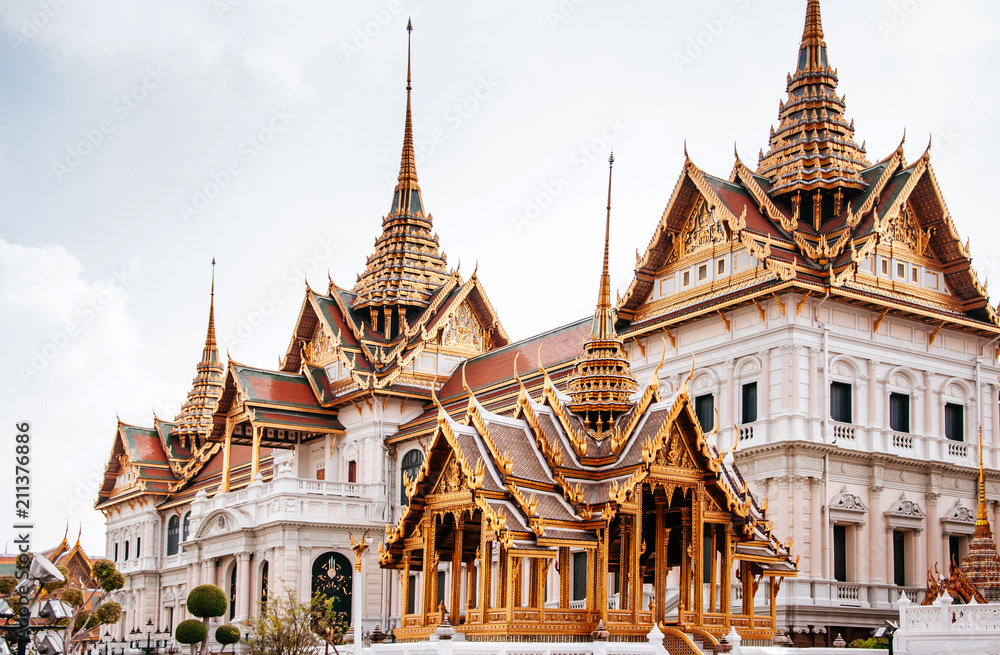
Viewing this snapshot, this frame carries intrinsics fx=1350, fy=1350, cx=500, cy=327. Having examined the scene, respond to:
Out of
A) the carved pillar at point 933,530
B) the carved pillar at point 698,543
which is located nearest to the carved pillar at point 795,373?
the carved pillar at point 933,530

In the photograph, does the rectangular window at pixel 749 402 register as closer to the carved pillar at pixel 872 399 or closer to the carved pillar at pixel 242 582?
the carved pillar at pixel 872 399

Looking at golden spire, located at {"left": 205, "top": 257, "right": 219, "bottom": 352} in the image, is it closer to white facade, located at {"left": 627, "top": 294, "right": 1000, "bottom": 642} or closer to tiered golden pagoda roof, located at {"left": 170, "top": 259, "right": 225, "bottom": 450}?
tiered golden pagoda roof, located at {"left": 170, "top": 259, "right": 225, "bottom": 450}

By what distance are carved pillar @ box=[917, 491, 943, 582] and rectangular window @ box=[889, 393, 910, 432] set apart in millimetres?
1679

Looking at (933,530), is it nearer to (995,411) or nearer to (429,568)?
(995,411)

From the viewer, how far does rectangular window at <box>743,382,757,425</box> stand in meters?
31.5

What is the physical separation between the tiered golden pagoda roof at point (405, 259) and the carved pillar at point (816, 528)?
72.6 ft

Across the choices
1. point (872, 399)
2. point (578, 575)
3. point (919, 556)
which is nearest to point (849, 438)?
point (872, 399)

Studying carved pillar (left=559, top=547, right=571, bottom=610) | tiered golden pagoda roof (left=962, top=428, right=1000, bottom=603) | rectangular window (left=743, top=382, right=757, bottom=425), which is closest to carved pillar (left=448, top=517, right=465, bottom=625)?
carved pillar (left=559, top=547, right=571, bottom=610)

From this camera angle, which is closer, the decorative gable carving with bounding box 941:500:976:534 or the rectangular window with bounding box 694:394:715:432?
the decorative gable carving with bounding box 941:500:976:534

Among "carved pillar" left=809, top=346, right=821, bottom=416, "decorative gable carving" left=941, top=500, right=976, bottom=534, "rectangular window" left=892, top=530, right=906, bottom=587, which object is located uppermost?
"carved pillar" left=809, top=346, right=821, bottom=416

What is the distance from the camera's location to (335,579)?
43.8 metres

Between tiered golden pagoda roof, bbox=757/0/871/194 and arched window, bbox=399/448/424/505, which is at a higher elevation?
tiered golden pagoda roof, bbox=757/0/871/194

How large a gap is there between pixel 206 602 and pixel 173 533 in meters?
22.6

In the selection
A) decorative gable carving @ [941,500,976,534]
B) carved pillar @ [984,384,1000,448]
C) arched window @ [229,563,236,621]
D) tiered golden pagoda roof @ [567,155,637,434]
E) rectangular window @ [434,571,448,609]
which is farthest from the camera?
arched window @ [229,563,236,621]
